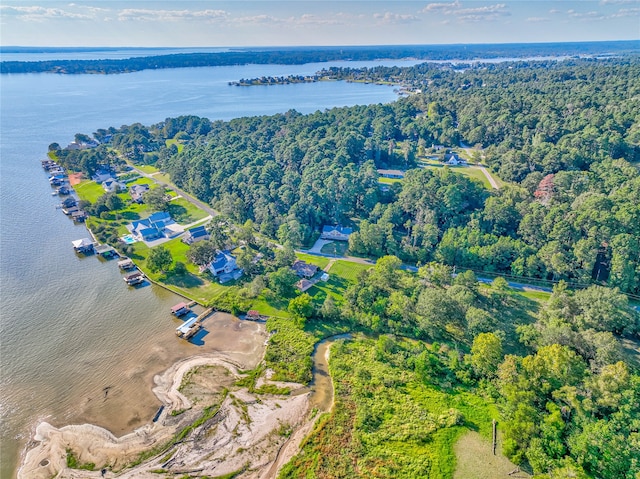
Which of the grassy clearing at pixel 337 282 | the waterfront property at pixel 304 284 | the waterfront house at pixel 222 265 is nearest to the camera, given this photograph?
the grassy clearing at pixel 337 282

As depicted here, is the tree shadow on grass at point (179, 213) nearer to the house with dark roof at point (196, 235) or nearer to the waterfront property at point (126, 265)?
the house with dark roof at point (196, 235)

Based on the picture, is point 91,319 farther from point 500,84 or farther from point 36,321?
point 500,84

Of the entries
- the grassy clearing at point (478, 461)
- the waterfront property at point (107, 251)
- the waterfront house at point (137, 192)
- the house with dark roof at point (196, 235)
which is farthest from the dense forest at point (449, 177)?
the grassy clearing at point (478, 461)

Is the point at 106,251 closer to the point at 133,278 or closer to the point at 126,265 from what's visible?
the point at 126,265

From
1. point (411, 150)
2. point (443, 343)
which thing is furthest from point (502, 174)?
point (443, 343)

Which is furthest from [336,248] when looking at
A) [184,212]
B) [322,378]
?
[184,212]
